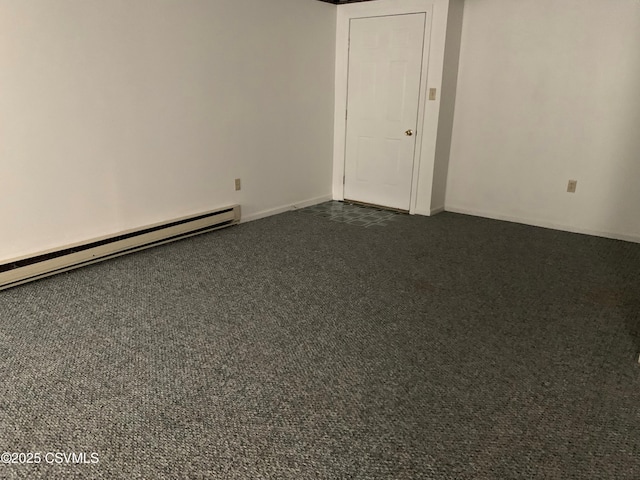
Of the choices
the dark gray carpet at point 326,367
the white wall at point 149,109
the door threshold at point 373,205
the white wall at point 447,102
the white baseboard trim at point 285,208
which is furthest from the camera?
the door threshold at point 373,205

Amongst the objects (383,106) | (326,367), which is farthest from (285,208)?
(326,367)

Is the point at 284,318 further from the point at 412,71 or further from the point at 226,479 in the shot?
the point at 412,71

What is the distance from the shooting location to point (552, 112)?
14.6ft

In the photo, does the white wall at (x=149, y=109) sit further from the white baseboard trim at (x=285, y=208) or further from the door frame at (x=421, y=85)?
the door frame at (x=421, y=85)

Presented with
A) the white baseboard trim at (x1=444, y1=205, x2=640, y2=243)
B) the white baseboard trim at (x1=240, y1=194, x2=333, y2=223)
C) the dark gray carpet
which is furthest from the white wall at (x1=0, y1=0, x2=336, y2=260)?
the white baseboard trim at (x1=444, y1=205, x2=640, y2=243)

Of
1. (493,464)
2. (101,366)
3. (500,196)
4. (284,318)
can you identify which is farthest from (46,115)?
(500,196)

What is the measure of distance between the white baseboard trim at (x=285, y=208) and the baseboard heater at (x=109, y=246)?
0.76 feet

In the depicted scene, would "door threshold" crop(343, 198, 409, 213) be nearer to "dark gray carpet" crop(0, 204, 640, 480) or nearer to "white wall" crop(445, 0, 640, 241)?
"white wall" crop(445, 0, 640, 241)

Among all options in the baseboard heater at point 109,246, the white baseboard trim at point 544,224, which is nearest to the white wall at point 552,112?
the white baseboard trim at point 544,224

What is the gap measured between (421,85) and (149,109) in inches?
102

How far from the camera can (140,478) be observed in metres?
1.63

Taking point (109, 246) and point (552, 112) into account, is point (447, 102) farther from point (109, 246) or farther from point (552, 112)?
point (109, 246)

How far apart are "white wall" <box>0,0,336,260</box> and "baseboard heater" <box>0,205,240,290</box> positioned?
114mm

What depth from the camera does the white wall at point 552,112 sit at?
412 centimetres
